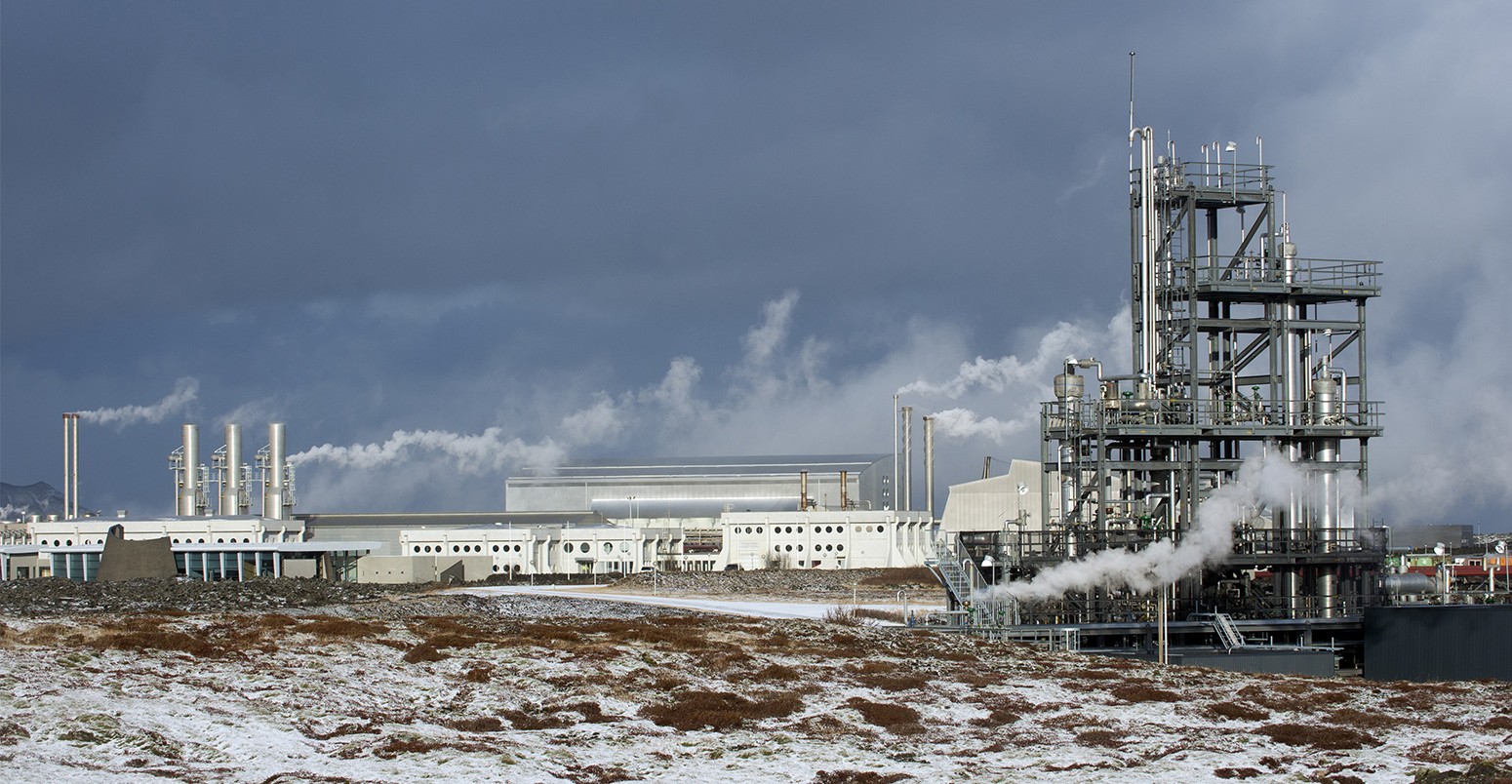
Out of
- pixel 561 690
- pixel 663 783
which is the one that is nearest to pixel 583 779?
pixel 663 783

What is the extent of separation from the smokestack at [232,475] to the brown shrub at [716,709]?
130 meters

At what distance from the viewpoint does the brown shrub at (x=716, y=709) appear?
3344 centimetres

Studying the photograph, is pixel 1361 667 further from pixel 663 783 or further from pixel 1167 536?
pixel 663 783

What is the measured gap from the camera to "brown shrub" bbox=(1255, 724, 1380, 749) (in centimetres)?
3225

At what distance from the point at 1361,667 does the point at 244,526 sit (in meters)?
106

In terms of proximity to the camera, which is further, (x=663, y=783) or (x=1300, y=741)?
→ (x=1300, y=741)

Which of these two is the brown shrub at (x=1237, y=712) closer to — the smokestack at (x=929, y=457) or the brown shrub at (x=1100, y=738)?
the brown shrub at (x=1100, y=738)

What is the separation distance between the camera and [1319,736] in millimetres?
33094

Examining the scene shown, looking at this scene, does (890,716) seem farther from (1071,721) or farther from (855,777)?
(855,777)

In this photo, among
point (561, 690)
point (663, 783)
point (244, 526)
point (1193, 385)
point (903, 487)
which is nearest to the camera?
point (663, 783)

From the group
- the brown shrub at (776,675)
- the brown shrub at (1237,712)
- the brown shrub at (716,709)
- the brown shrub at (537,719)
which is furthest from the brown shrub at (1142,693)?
the brown shrub at (537,719)

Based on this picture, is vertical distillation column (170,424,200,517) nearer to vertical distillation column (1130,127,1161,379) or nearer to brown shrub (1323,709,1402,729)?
vertical distillation column (1130,127,1161,379)

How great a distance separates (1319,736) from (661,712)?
14426 millimetres

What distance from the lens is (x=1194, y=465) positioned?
58.9 metres
